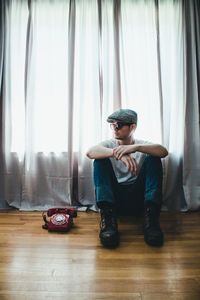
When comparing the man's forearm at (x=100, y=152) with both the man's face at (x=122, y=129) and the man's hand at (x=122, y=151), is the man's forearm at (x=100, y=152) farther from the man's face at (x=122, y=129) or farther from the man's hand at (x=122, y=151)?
the man's face at (x=122, y=129)

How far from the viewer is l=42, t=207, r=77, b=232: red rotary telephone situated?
63.1 inches

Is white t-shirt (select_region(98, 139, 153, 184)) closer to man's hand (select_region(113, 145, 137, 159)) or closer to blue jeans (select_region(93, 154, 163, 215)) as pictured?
blue jeans (select_region(93, 154, 163, 215))

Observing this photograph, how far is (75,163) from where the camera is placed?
2.21m

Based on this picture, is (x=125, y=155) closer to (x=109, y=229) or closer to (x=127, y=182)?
(x=127, y=182)

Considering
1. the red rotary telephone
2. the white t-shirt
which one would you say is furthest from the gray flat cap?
the red rotary telephone

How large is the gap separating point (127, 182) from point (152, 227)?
16.3 inches

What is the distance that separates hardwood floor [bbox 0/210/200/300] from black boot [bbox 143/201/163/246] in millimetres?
45

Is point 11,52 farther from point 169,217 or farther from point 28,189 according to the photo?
point 169,217

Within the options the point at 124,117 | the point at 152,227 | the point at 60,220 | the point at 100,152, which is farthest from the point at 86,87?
the point at 152,227

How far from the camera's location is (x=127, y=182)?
176 cm

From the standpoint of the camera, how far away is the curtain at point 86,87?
211 centimetres

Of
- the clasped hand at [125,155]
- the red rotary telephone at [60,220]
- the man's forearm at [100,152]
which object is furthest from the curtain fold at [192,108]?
the red rotary telephone at [60,220]

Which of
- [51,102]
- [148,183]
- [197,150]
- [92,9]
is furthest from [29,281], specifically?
[92,9]

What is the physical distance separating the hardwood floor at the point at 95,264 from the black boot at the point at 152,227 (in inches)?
1.8
